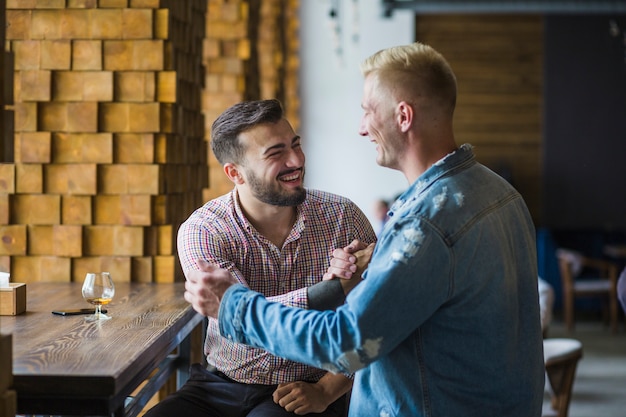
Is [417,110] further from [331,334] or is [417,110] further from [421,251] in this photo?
[331,334]

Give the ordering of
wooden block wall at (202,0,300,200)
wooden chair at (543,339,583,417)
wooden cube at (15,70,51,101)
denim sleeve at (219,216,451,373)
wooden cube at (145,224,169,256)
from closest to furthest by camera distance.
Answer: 1. denim sleeve at (219,216,451,373)
2. wooden cube at (15,70,51,101)
3. wooden cube at (145,224,169,256)
4. wooden chair at (543,339,583,417)
5. wooden block wall at (202,0,300,200)

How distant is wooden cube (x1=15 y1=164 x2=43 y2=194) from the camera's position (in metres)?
3.39

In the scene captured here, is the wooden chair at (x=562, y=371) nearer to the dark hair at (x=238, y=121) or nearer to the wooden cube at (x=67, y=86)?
the dark hair at (x=238, y=121)

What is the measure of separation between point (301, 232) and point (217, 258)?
11.3 inches

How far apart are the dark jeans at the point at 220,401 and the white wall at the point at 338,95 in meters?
6.83

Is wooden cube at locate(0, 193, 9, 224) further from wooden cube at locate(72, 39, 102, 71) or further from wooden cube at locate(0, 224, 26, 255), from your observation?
wooden cube at locate(72, 39, 102, 71)

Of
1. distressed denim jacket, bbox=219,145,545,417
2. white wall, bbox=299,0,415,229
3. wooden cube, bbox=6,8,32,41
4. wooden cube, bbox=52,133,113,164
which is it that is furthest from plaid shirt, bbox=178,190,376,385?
white wall, bbox=299,0,415,229

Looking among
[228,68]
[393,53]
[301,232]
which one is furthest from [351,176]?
[393,53]

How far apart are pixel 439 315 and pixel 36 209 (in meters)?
2.15

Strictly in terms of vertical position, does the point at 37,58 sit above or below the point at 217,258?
above

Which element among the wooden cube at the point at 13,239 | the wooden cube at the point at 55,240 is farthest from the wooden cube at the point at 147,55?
the wooden cube at the point at 13,239

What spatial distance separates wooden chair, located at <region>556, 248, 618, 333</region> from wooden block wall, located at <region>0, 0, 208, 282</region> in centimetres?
618

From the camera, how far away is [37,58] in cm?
337

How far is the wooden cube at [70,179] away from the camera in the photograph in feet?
11.1
